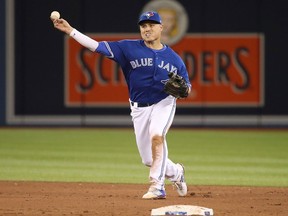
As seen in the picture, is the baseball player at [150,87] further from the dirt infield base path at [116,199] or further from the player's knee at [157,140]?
the dirt infield base path at [116,199]

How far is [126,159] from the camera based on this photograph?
48.9ft

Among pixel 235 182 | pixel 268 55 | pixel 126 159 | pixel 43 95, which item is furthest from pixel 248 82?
pixel 235 182

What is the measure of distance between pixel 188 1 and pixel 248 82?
2.41m

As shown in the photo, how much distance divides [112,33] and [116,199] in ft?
44.4

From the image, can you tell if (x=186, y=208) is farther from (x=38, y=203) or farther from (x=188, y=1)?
(x=188, y=1)

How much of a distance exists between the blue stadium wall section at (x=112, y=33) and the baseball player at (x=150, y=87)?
13004mm

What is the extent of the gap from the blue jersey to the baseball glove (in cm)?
19

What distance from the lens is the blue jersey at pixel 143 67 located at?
9.41 meters

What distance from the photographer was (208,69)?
74.0 ft

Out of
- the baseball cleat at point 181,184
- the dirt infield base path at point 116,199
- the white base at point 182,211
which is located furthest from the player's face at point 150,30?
the white base at point 182,211

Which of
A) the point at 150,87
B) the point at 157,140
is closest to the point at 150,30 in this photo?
the point at 150,87

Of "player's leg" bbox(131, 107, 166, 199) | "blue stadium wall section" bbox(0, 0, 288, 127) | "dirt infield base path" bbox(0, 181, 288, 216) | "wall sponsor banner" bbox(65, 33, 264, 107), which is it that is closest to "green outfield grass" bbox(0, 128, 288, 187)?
"dirt infield base path" bbox(0, 181, 288, 216)

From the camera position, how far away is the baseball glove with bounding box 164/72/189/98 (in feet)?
30.0

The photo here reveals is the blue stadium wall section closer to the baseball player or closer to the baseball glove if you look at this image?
the baseball player
